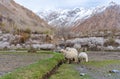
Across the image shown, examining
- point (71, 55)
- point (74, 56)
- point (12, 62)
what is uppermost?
point (71, 55)

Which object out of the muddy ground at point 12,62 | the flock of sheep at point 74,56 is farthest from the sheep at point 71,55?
the muddy ground at point 12,62

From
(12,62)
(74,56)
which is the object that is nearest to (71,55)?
(74,56)

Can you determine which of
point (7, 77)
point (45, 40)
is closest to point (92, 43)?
point (45, 40)

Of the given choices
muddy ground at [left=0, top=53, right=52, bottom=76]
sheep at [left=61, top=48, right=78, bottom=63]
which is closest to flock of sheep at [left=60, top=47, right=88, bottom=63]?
sheep at [left=61, top=48, right=78, bottom=63]

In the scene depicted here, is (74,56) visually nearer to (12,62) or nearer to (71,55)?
(71,55)

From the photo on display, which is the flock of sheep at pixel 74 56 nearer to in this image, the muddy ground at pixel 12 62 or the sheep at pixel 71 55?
the sheep at pixel 71 55

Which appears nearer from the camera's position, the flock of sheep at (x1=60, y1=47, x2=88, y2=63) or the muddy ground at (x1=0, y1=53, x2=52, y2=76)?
the muddy ground at (x1=0, y1=53, x2=52, y2=76)

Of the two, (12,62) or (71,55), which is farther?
(12,62)

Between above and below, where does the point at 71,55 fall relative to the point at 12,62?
above

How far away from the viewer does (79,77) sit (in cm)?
2556

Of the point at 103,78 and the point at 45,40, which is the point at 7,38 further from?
the point at 103,78

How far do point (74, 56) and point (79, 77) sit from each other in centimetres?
1855

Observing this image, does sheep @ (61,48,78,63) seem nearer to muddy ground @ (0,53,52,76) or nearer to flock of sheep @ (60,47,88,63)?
flock of sheep @ (60,47,88,63)

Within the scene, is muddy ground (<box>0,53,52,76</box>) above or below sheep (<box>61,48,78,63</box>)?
below
